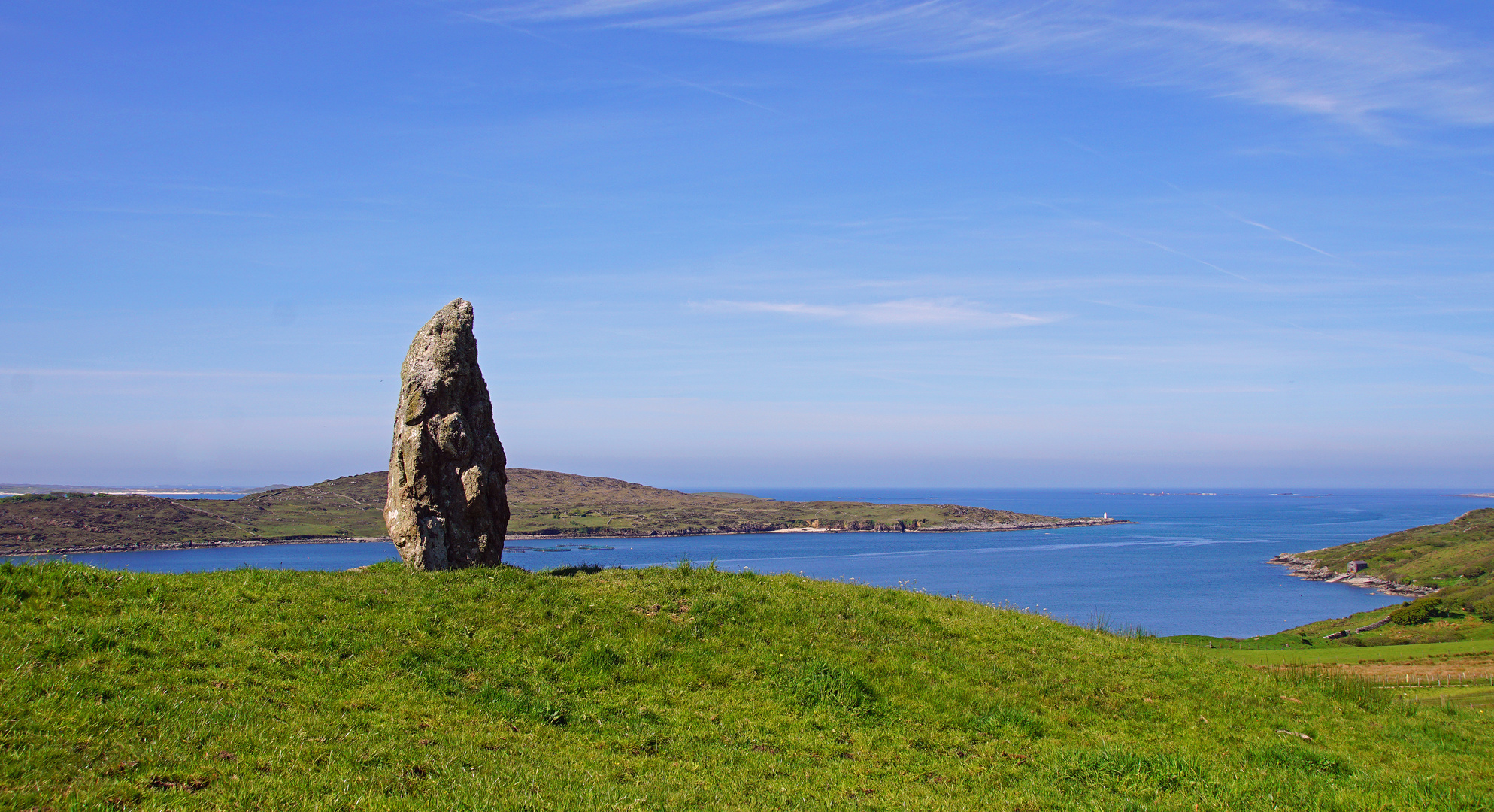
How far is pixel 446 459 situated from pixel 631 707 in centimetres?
870

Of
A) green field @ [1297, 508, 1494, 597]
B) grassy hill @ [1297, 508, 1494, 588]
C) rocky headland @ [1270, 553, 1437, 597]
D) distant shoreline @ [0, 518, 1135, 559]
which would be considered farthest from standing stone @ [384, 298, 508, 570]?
rocky headland @ [1270, 553, 1437, 597]

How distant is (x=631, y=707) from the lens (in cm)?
1141

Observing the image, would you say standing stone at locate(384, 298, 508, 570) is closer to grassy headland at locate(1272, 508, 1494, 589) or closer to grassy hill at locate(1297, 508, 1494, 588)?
grassy headland at locate(1272, 508, 1494, 589)

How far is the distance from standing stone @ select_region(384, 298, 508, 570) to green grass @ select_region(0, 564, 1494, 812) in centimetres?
A: 127

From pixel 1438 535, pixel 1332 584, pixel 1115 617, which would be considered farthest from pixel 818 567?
pixel 1438 535

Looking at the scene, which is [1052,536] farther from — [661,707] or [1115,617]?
[661,707]

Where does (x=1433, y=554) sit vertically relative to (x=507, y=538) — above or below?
above

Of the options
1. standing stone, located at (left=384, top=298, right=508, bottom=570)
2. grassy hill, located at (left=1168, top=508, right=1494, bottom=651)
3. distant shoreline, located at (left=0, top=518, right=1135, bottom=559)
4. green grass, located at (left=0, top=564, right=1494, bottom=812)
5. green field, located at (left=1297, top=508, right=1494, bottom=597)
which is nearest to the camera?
green grass, located at (left=0, top=564, right=1494, bottom=812)

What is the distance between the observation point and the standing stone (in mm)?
17328

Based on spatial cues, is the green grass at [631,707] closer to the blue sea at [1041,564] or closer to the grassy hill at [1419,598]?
the grassy hill at [1419,598]

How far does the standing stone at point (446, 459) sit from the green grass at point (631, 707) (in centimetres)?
127

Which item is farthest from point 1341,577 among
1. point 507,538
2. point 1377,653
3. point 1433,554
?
point 507,538

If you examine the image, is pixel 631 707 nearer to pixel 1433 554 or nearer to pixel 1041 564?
pixel 1041 564

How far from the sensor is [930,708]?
1242cm
